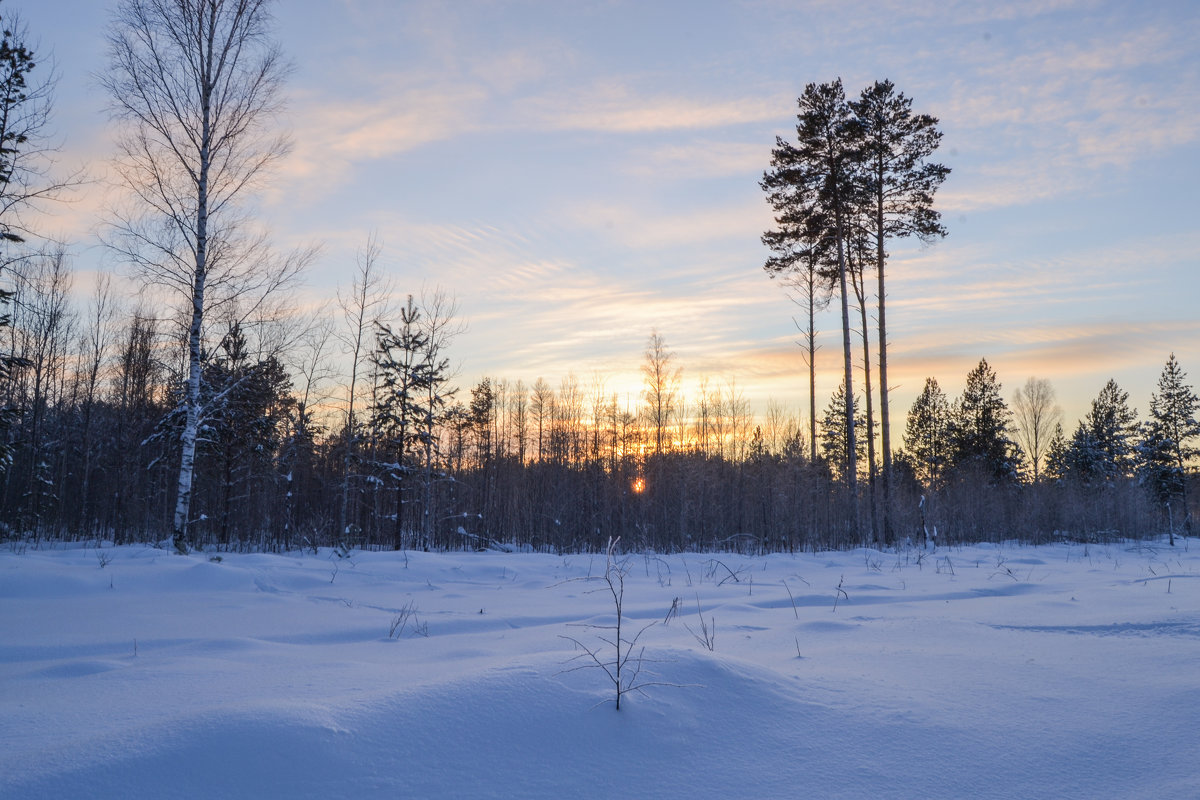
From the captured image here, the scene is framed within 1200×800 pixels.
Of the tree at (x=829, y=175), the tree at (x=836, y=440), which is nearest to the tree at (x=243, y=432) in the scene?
the tree at (x=829, y=175)

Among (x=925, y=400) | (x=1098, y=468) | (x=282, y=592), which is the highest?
(x=925, y=400)

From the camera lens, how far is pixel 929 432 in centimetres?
4684

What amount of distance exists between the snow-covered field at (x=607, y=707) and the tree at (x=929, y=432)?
45.4 metres

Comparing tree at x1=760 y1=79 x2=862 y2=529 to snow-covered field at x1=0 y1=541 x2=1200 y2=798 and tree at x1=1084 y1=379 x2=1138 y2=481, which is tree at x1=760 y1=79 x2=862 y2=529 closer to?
snow-covered field at x1=0 y1=541 x2=1200 y2=798

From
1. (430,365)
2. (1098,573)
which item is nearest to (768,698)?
(1098,573)

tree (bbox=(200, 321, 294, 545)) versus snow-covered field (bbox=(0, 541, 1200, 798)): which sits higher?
tree (bbox=(200, 321, 294, 545))

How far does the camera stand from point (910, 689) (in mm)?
2484

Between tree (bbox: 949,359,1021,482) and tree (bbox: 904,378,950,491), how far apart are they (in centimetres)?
285

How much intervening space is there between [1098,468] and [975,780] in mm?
52303

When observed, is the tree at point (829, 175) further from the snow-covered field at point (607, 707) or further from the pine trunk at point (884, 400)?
the snow-covered field at point (607, 707)

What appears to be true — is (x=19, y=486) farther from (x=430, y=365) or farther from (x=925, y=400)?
(x=925, y=400)

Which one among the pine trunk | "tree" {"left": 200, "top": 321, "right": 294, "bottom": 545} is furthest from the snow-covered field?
"tree" {"left": 200, "top": 321, "right": 294, "bottom": 545}

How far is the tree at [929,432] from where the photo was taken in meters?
45.5

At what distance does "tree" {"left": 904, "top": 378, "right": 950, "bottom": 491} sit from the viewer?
Result: 149 ft
